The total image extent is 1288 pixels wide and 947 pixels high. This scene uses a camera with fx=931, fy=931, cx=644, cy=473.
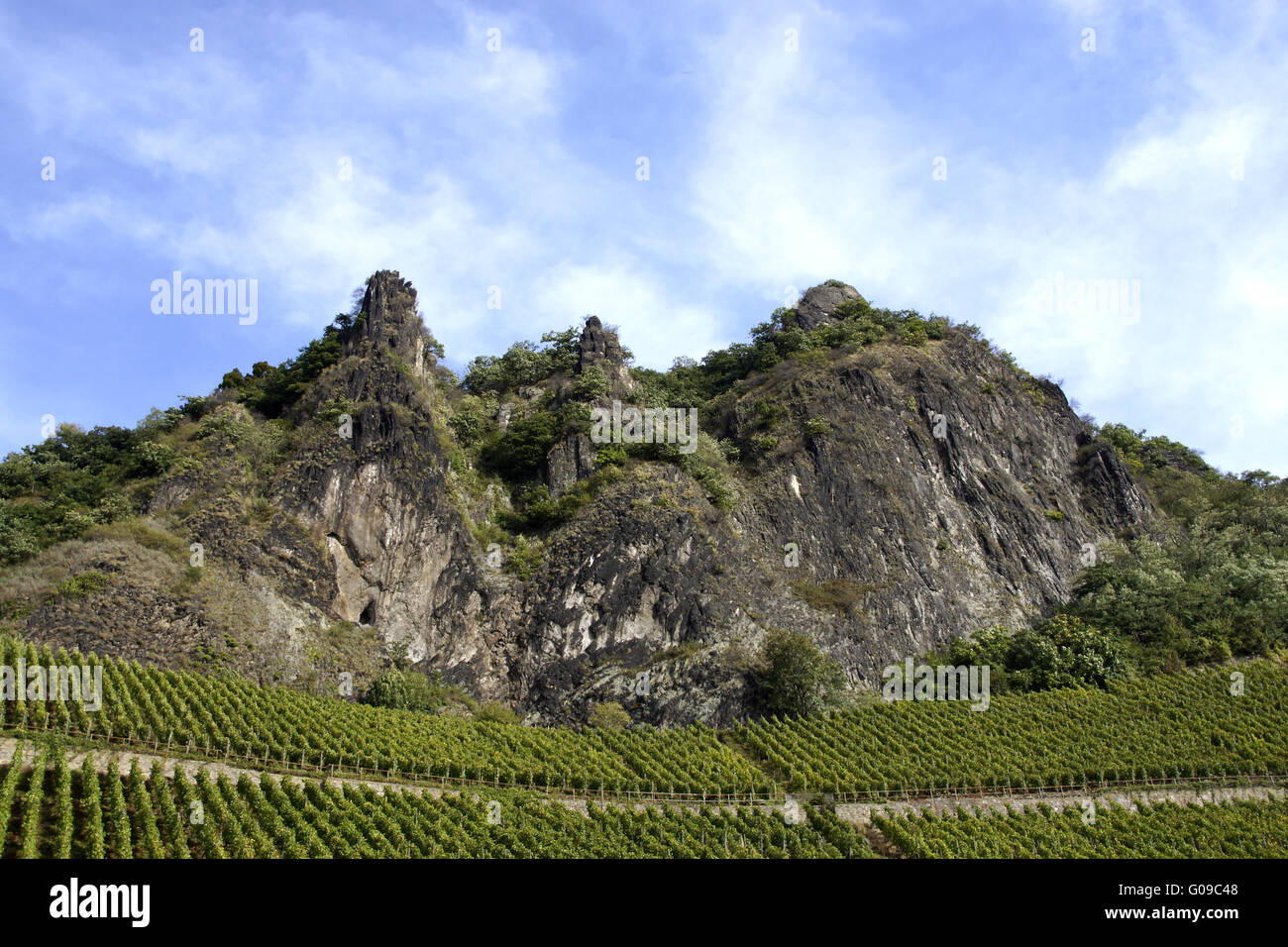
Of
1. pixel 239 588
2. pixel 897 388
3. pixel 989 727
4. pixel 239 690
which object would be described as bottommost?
pixel 989 727

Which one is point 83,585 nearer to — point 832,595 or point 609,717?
point 609,717

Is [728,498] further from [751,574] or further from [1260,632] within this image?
[1260,632]

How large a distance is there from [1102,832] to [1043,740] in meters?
6.78

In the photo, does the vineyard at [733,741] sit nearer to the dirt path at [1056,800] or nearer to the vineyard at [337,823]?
the dirt path at [1056,800]

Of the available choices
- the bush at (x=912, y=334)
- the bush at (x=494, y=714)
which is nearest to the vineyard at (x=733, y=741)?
the bush at (x=494, y=714)

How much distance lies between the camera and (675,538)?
4928 centimetres

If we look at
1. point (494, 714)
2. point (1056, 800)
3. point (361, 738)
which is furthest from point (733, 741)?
point (361, 738)

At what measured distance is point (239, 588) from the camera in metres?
40.9

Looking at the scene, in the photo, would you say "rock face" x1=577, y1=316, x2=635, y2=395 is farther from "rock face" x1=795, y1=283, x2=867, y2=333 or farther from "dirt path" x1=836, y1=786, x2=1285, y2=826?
"dirt path" x1=836, y1=786, x2=1285, y2=826

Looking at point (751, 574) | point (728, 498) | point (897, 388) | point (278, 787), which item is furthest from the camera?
point (897, 388)

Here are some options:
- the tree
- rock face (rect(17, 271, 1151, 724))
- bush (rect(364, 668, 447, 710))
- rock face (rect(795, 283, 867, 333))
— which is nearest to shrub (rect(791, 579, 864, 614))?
rock face (rect(17, 271, 1151, 724))

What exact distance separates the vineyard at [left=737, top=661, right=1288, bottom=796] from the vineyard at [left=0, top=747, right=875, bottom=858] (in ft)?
15.5
